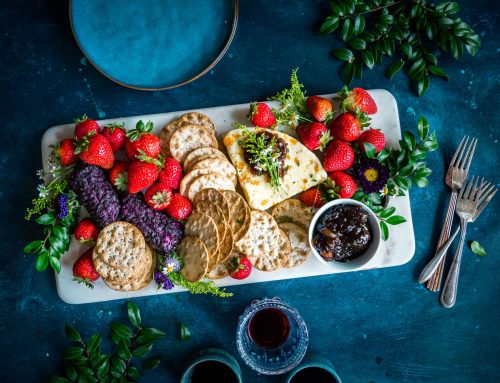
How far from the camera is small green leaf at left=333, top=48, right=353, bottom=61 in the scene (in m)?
1.88

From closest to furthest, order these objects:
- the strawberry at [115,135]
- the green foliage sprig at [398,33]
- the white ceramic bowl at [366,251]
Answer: the white ceramic bowl at [366,251] < the strawberry at [115,135] < the green foliage sprig at [398,33]

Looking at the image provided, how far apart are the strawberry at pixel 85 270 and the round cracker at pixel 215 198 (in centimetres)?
48

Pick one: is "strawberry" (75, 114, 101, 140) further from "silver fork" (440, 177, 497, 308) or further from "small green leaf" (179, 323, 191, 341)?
"silver fork" (440, 177, 497, 308)

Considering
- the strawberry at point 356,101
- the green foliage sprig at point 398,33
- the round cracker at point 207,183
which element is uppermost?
the green foliage sprig at point 398,33

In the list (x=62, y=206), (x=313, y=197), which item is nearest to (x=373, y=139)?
(x=313, y=197)

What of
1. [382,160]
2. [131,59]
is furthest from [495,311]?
[131,59]

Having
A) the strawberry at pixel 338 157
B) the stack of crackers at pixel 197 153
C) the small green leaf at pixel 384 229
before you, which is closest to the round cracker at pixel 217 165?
the stack of crackers at pixel 197 153

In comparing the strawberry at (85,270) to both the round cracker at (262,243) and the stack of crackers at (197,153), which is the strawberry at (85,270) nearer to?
the stack of crackers at (197,153)

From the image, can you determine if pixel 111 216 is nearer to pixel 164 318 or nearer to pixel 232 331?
pixel 164 318

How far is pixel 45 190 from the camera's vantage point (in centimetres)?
172

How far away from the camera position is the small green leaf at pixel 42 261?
1706 millimetres

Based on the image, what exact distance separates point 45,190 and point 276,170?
2.87ft

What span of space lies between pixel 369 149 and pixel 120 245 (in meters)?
1.00

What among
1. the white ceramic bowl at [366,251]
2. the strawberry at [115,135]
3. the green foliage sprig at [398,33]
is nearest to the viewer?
the white ceramic bowl at [366,251]
